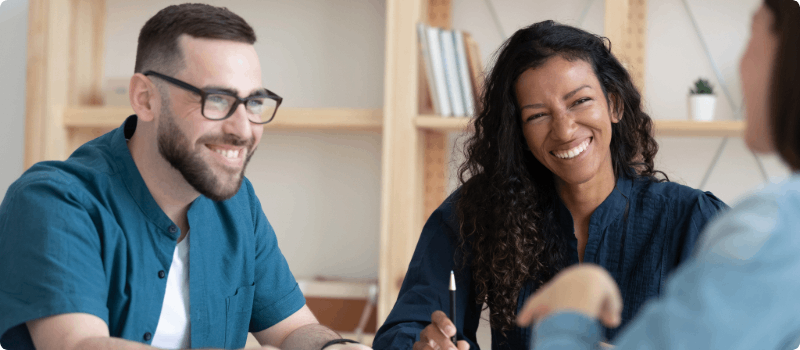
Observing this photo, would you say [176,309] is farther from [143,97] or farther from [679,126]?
[679,126]

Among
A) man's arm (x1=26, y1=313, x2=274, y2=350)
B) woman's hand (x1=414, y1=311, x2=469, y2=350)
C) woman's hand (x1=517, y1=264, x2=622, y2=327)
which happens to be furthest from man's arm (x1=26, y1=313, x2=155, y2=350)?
woman's hand (x1=517, y1=264, x2=622, y2=327)

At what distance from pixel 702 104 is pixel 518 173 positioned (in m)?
0.86

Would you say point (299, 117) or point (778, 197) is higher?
point (778, 197)

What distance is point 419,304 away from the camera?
1.27 m

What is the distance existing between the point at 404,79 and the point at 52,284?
129 centimetres

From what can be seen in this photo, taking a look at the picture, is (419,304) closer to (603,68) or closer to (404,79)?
(603,68)

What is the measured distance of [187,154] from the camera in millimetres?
1094

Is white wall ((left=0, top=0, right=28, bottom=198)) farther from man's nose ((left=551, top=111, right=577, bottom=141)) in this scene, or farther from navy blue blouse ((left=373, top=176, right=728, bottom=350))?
man's nose ((left=551, top=111, right=577, bottom=141))

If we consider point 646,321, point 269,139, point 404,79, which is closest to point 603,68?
point 404,79

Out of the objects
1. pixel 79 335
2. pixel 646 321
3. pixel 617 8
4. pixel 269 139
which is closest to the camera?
pixel 646 321

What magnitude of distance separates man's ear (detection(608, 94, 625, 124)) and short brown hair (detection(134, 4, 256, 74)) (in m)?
0.76

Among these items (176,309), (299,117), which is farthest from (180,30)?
(299,117)

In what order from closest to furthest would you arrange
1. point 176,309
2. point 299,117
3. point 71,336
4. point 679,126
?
1. point 71,336
2. point 176,309
3. point 679,126
4. point 299,117

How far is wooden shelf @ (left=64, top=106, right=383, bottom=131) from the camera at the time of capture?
2.06m
